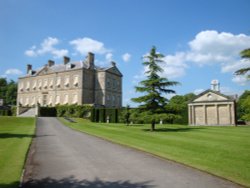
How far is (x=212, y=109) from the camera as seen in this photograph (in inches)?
1521

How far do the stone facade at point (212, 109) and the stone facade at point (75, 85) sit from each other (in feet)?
69.0

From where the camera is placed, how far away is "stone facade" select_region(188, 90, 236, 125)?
37188 millimetres

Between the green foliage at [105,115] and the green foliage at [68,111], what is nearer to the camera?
the green foliage at [105,115]

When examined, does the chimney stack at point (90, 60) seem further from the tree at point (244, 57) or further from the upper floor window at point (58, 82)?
the tree at point (244, 57)

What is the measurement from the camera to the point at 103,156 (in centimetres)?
938

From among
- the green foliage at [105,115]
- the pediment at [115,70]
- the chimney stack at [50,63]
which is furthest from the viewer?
the chimney stack at [50,63]

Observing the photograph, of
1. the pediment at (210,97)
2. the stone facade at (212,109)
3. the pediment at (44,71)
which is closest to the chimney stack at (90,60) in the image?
the pediment at (44,71)

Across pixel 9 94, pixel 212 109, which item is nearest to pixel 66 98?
pixel 212 109

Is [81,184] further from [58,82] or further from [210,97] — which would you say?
[58,82]

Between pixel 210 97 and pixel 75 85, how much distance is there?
29.1 metres

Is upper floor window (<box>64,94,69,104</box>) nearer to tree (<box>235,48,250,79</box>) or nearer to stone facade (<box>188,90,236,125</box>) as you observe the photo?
stone facade (<box>188,90,236,125</box>)

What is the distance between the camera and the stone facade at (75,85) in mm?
54094

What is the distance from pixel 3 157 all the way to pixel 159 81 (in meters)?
16.1

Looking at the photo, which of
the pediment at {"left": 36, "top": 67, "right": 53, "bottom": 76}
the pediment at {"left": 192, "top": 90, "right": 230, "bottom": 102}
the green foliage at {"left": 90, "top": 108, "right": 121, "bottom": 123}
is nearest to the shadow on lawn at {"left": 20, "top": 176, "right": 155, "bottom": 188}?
the pediment at {"left": 192, "top": 90, "right": 230, "bottom": 102}
